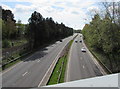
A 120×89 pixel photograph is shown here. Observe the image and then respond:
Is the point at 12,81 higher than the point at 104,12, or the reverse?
the point at 104,12

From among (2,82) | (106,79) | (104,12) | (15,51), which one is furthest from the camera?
(15,51)

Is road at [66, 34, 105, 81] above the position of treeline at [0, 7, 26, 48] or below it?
below

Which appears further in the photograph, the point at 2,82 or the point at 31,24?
the point at 31,24

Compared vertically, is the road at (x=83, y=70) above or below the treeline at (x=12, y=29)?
below

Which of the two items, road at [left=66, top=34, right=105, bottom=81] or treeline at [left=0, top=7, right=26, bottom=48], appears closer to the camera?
road at [left=66, top=34, right=105, bottom=81]

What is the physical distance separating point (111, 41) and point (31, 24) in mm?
Answer: 22689

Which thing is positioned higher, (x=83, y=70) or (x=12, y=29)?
(x=12, y=29)

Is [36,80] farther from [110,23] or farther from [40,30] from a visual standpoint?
[40,30]

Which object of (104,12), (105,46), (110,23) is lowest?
(105,46)

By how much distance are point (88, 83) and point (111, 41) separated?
733 inches

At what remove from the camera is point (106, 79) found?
379cm

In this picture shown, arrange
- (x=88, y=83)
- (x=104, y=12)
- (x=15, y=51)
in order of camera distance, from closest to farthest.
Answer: (x=88, y=83) → (x=104, y=12) → (x=15, y=51)

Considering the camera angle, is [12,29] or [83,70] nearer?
[83,70]

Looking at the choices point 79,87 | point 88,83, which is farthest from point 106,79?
point 79,87
